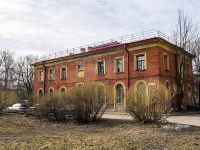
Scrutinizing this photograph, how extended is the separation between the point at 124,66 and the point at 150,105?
15.5 m

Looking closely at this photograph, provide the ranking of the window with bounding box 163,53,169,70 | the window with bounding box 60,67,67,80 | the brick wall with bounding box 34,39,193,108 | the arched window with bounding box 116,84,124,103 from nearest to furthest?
1. the brick wall with bounding box 34,39,193,108
2. the window with bounding box 163,53,169,70
3. the arched window with bounding box 116,84,124,103
4. the window with bounding box 60,67,67,80

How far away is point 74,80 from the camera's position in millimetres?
33969

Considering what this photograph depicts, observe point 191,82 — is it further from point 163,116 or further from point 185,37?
point 163,116

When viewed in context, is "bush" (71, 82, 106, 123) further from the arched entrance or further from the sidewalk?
the arched entrance

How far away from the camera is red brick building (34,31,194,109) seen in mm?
26578

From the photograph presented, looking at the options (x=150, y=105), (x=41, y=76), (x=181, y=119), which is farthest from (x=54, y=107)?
(x=41, y=76)

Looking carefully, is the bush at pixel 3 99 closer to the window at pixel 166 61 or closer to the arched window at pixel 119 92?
the arched window at pixel 119 92

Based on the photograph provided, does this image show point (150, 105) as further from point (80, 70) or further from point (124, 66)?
point (80, 70)

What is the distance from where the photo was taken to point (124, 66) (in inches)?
1128

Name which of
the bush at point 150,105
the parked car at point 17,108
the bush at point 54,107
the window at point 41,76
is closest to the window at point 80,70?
the window at point 41,76

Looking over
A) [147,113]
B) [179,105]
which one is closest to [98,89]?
[147,113]

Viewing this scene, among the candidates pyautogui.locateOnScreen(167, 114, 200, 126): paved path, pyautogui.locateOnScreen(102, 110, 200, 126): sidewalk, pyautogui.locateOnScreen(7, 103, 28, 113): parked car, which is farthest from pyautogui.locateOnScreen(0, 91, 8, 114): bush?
pyautogui.locateOnScreen(167, 114, 200, 126): paved path

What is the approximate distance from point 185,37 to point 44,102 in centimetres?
1930

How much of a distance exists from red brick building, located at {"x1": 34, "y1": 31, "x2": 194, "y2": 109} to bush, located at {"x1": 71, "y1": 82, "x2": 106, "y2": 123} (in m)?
6.55
